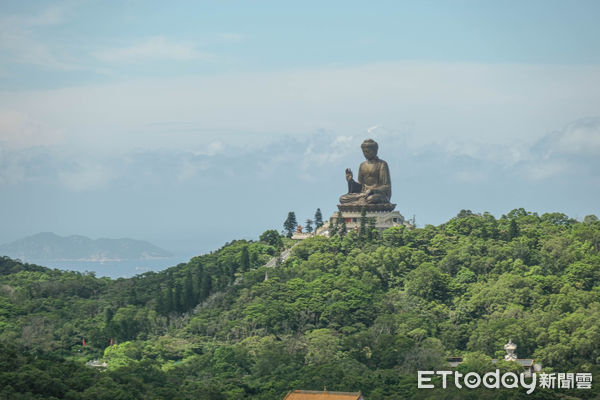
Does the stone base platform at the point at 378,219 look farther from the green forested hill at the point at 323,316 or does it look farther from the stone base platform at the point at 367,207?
the green forested hill at the point at 323,316

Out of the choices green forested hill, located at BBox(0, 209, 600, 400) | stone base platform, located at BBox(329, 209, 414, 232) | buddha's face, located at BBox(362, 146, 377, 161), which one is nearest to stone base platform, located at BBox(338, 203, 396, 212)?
stone base platform, located at BBox(329, 209, 414, 232)

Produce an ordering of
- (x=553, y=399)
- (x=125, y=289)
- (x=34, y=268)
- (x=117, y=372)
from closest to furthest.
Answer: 1. (x=553, y=399)
2. (x=117, y=372)
3. (x=125, y=289)
4. (x=34, y=268)

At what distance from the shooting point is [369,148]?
79312 millimetres

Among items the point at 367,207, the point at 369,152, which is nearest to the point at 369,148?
the point at 369,152

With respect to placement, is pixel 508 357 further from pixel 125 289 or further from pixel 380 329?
pixel 125 289

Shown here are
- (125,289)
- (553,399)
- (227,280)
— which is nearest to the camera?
(553,399)

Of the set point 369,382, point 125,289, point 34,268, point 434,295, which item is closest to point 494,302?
point 434,295

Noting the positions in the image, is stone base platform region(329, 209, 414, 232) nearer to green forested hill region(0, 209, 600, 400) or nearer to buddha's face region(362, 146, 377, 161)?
green forested hill region(0, 209, 600, 400)

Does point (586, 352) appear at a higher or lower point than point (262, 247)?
lower

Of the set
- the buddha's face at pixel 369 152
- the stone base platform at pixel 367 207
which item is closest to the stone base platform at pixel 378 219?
the stone base platform at pixel 367 207

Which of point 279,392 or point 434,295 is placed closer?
point 279,392

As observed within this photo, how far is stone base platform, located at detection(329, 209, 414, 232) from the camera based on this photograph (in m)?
77.6

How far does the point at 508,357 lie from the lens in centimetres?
5762

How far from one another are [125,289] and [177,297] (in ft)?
25.3
